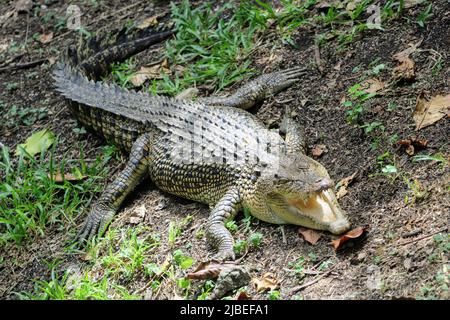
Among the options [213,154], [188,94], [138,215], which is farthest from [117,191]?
[188,94]

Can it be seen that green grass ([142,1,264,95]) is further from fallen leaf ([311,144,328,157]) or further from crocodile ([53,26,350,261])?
fallen leaf ([311,144,328,157])

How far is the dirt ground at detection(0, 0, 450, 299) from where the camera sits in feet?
12.6

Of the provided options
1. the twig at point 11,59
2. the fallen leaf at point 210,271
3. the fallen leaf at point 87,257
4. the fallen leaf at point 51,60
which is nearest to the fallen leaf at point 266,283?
the fallen leaf at point 210,271

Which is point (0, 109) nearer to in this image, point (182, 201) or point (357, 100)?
point (182, 201)

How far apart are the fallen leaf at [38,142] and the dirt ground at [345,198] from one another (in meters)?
0.13

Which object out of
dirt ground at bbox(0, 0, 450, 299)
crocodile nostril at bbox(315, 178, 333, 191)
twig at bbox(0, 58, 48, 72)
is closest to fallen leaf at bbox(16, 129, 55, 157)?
dirt ground at bbox(0, 0, 450, 299)

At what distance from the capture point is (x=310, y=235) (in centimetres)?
434

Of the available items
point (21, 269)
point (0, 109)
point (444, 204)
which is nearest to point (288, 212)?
point (444, 204)

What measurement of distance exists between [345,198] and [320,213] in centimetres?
26

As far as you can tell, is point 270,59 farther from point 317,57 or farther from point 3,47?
point 3,47

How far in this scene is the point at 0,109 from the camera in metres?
6.87

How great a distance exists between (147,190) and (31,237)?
42.8 inches

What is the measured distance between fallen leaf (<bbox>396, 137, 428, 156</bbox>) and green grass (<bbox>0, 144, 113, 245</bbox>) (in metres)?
2.73
